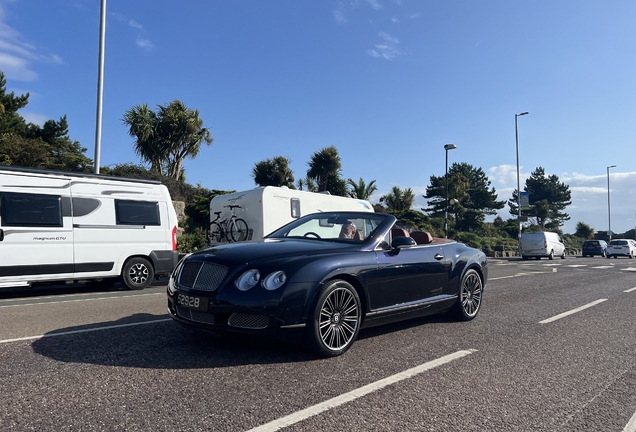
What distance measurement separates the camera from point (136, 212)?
10.8 m

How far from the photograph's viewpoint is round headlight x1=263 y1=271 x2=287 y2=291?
4266 millimetres

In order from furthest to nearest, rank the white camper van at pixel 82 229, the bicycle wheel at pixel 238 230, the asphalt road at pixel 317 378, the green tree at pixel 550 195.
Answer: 1. the green tree at pixel 550 195
2. the bicycle wheel at pixel 238 230
3. the white camper van at pixel 82 229
4. the asphalt road at pixel 317 378

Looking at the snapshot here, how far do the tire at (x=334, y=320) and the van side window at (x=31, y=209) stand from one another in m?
7.27

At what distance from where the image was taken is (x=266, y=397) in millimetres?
3461

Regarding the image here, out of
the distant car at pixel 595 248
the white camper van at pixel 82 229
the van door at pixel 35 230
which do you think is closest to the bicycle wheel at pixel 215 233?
the white camper van at pixel 82 229

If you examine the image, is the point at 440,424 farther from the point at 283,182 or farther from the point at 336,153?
the point at 336,153

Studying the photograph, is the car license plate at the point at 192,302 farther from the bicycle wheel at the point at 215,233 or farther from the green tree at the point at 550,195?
the green tree at the point at 550,195

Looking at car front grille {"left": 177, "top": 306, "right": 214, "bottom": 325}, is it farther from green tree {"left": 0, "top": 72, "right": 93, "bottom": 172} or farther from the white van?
the white van

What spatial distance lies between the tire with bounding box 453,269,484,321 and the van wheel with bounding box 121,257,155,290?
281 inches

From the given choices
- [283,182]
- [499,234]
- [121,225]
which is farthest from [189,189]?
[499,234]

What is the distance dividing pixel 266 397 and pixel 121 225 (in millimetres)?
8166

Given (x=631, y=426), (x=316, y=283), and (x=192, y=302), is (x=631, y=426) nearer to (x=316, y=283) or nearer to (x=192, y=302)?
(x=316, y=283)

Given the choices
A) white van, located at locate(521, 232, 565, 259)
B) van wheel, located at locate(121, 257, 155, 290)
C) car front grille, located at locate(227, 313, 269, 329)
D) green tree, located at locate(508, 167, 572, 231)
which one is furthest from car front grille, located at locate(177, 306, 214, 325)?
green tree, located at locate(508, 167, 572, 231)

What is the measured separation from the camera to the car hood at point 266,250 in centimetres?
453
